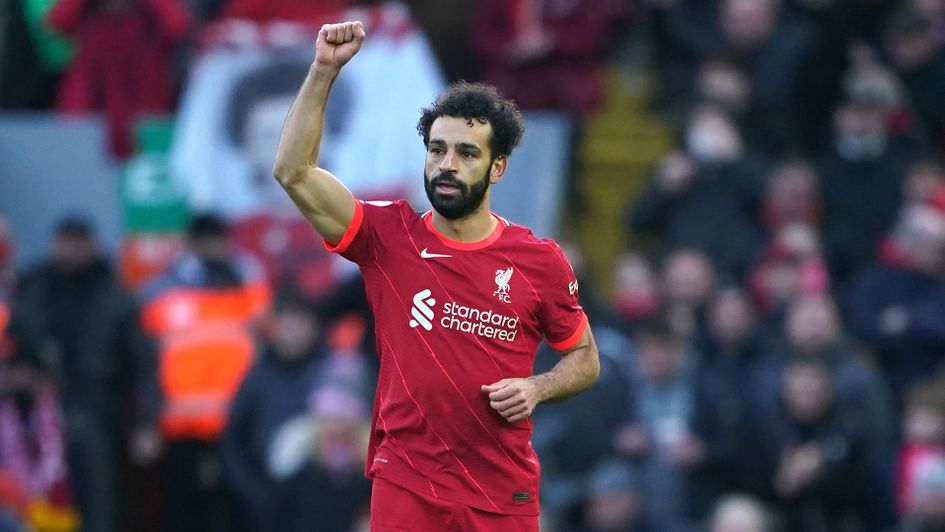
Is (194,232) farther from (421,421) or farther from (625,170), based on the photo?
(421,421)

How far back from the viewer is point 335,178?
248 inches

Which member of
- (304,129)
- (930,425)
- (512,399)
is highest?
(304,129)

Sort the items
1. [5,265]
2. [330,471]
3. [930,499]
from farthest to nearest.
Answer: [5,265], [330,471], [930,499]

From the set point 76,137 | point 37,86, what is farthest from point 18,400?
point 37,86

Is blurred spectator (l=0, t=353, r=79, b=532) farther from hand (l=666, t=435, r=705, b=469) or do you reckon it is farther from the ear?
the ear

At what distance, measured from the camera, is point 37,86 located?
45.3 feet

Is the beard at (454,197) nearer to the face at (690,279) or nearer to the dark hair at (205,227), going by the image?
the face at (690,279)

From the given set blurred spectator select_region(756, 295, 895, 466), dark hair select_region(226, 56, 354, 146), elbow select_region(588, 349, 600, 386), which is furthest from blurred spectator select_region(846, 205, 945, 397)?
elbow select_region(588, 349, 600, 386)

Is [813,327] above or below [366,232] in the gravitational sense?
below

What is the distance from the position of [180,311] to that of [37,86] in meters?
2.69

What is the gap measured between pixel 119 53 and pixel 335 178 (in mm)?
7053

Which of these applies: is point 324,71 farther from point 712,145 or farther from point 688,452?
point 712,145

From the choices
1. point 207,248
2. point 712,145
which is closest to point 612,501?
point 712,145

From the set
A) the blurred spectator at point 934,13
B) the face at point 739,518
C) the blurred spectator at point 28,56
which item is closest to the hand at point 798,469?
the face at point 739,518
